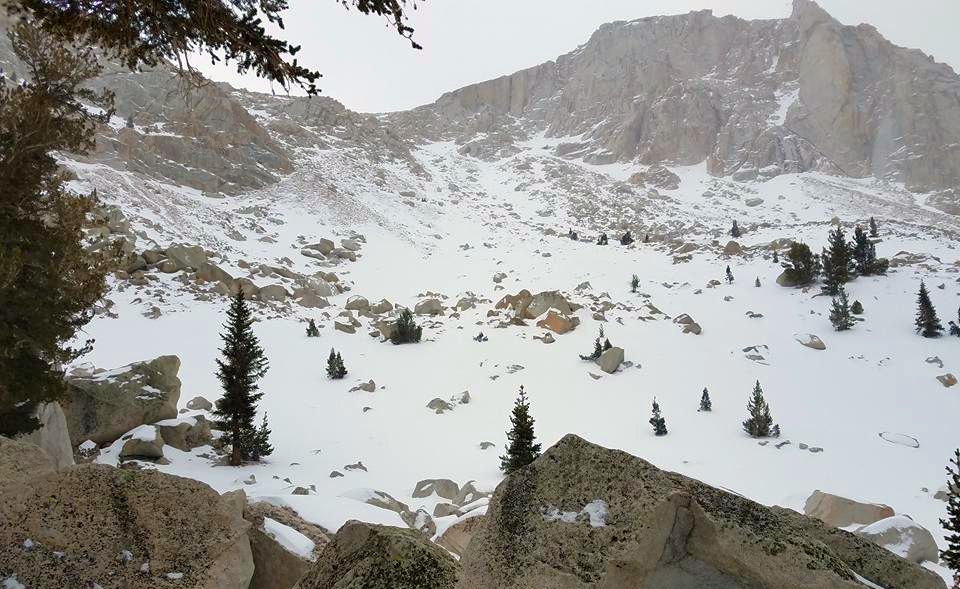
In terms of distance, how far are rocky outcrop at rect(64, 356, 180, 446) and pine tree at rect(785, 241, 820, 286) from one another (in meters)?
31.1

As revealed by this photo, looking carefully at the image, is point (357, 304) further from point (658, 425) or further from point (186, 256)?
point (658, 425)

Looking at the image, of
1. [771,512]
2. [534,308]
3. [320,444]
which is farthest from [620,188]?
[771,512]

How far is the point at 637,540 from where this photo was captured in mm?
2682

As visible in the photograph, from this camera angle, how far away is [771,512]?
3117 millimetres

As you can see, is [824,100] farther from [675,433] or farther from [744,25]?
[675,433]

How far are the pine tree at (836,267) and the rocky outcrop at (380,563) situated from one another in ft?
98.1

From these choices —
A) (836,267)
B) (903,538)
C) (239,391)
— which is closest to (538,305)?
(836,267)

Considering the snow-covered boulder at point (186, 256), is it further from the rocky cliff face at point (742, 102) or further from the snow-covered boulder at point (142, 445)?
the rocky cliff face at point (742, 102)

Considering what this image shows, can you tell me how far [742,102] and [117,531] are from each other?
11450cm

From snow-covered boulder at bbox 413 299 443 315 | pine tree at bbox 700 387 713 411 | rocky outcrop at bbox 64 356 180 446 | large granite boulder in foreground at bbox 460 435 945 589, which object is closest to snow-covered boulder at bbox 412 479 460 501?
rocky outcrop at bbox 64 356 180 446

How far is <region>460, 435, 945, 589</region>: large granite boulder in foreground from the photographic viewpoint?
8.75 feet

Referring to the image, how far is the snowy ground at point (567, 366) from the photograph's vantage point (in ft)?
42.4

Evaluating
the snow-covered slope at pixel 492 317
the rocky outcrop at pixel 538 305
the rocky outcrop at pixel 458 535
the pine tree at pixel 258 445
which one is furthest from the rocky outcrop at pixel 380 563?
the rocky outcrop at pixel 538 305

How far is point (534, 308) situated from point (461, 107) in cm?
10677
